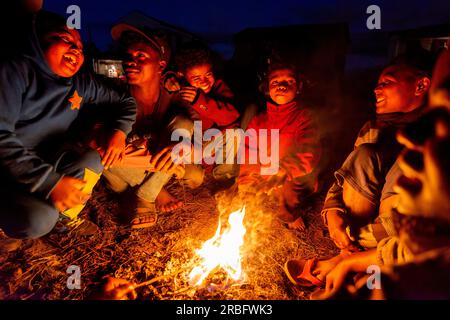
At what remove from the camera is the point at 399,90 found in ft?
9.27

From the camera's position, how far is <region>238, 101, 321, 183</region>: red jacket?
12.3 ft

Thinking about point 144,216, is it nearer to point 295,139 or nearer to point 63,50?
point 63,50

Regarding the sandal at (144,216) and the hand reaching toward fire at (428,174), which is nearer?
the hand reaching toward fire at (428,174)

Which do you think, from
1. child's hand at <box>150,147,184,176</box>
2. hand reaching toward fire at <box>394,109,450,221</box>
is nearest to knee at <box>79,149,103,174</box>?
child's hand at <box>150,147,184,176</box>

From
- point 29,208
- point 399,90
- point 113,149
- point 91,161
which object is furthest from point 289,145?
point 29,208

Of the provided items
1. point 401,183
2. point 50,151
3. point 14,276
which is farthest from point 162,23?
point 401,183

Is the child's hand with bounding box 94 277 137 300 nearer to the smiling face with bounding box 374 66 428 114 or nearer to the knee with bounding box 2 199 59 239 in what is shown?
the knee with bounding box 2 199 59 239

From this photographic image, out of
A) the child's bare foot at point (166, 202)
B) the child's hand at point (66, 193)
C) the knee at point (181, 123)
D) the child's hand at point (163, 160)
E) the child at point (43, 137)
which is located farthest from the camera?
the child's bare foot at point (166, 202)

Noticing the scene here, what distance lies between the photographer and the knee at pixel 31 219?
239 centimetres

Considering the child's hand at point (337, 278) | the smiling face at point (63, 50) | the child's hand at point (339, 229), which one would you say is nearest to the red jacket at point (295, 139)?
the child's hand at point (339, 229)

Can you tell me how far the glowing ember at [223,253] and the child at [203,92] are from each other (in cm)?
152

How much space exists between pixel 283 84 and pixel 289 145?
2.79ft

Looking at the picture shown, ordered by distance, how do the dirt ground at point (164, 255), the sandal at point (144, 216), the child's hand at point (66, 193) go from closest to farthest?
the child's hand at point (66, 193) < the dirt ground at point (164, 255) < the sandal at point (144, 216)

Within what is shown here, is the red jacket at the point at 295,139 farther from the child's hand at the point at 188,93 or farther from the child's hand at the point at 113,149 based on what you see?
the child's hand at the point at 113,149
